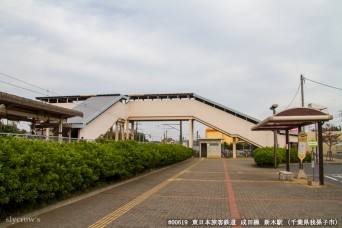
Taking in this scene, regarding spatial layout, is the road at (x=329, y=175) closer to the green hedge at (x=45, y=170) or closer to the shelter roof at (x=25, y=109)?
the green hedge at (x=45, y=170)

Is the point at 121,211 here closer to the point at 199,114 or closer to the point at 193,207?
the point at 193,207

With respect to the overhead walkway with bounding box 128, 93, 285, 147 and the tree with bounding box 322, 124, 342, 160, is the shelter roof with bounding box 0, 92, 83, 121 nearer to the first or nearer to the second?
the overhead walkway with bounding box 128, 93, 285, 147

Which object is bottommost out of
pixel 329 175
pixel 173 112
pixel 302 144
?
A: pixel 329 175

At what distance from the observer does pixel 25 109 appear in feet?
65.2

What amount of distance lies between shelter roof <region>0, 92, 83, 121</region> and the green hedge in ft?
24.4

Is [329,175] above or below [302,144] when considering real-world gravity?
below

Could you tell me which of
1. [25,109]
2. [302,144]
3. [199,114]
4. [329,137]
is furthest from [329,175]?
[199,114]

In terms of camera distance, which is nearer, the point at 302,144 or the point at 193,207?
the point at 193,207

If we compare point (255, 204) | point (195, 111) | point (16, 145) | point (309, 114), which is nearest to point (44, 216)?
point (16, 145)

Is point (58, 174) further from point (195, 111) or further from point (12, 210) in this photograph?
point (195, 111)

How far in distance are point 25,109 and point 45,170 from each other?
1368cm

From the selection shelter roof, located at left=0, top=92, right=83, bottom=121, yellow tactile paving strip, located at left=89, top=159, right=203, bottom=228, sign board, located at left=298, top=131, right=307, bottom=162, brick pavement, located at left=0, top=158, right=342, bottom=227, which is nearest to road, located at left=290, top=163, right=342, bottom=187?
sign board, located at left=298, top=131, right=307, bottom=162

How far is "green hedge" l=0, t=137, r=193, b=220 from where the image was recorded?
6.45 m

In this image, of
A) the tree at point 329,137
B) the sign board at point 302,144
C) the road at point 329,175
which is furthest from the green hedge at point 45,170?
the tree at point 329,137
